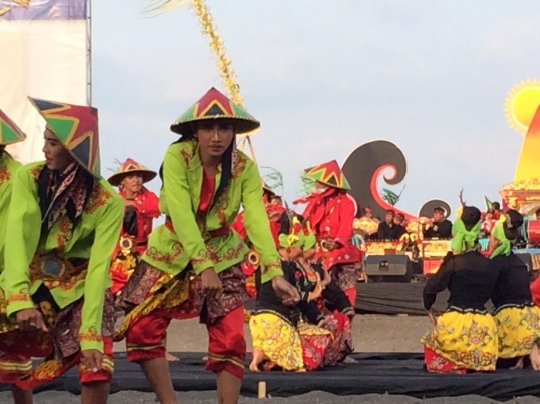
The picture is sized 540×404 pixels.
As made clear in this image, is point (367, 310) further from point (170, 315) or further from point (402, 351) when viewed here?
point (170, 315)

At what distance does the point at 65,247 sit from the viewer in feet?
14.3

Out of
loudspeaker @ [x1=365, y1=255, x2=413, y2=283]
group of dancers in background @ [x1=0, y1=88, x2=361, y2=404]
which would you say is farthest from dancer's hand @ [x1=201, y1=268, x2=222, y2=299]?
loudspeaker @ [x1=365, y1=255, x2=413, y2=283]

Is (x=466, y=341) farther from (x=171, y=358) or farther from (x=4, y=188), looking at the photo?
(x=4, y=188)

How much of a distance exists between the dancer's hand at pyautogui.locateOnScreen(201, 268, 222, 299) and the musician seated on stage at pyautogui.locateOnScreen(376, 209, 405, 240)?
43.8 ft

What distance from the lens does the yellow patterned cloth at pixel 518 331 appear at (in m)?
7.93

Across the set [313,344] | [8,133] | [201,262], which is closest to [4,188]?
[8,133]

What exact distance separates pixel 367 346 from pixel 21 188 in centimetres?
659

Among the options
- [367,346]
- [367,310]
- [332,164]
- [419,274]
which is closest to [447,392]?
[332,164]

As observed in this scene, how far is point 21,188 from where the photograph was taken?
4270 mm

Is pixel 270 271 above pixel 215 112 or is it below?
below

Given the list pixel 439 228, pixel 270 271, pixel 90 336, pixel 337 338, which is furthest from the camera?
pixel 439 228

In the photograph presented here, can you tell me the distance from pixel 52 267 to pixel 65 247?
0.29ft

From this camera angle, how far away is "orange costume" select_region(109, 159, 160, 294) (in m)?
8.41

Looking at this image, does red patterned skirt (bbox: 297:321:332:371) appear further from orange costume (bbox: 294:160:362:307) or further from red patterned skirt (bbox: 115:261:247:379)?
red patterned skirt (bbox: 115:261:247:379)
